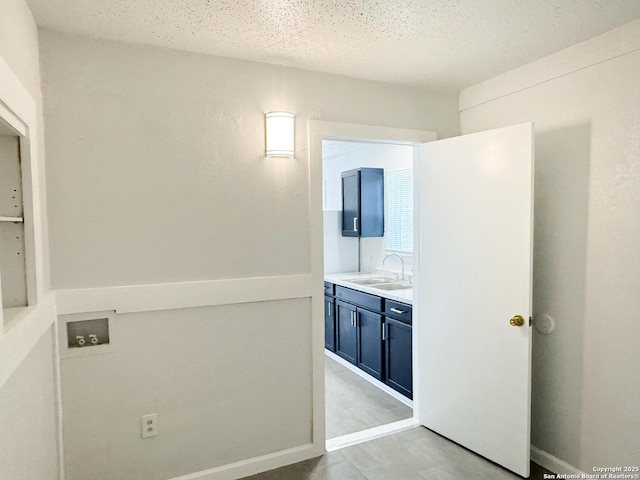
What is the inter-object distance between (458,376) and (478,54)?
1918 millimetres

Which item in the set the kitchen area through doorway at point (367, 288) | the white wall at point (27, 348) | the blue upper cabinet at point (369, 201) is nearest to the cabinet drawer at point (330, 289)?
the kitchen area through doorway at point (367, 288)

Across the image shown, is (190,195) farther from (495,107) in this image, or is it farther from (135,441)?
(495,107)

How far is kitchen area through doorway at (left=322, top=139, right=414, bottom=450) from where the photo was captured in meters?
3.20

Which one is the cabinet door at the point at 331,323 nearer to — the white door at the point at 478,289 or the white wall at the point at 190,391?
the white door at the point at 478,289

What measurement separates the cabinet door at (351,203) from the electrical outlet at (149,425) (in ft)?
9.59

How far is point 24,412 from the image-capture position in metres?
1.35

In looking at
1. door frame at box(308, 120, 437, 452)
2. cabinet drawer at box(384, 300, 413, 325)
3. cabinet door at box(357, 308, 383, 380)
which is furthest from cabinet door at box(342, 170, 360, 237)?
door frame at box(308, 120, 437, 452)

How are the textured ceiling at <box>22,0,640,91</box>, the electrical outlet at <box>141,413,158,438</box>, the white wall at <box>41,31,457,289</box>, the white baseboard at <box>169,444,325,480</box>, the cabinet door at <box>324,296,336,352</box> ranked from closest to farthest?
the textured ceiling at <box>22,0,640,91</box> < the white wall at <box>41,31,457,289</box> < the electrical outlet at <box>141,413,158,438</box> < the white baseboard at <box>169,444,325,480</box> < the cabinet door at <box>324,296,336,352</box>

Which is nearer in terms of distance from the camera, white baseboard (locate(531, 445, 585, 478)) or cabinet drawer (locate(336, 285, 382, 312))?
white baseboard (locate(531, 445, 585, 478))

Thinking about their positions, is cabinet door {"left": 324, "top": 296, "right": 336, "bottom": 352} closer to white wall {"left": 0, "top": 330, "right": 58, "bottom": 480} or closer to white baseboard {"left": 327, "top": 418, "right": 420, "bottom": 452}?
white baseboard {"left": 327, "top": 418, "right": 420, "bottom": 452}

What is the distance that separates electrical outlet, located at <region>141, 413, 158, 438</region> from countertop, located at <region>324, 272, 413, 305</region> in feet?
6.21

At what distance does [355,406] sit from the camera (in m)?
3.24

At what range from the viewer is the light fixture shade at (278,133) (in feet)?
7.39

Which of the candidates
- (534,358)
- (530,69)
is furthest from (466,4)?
(534,358)
